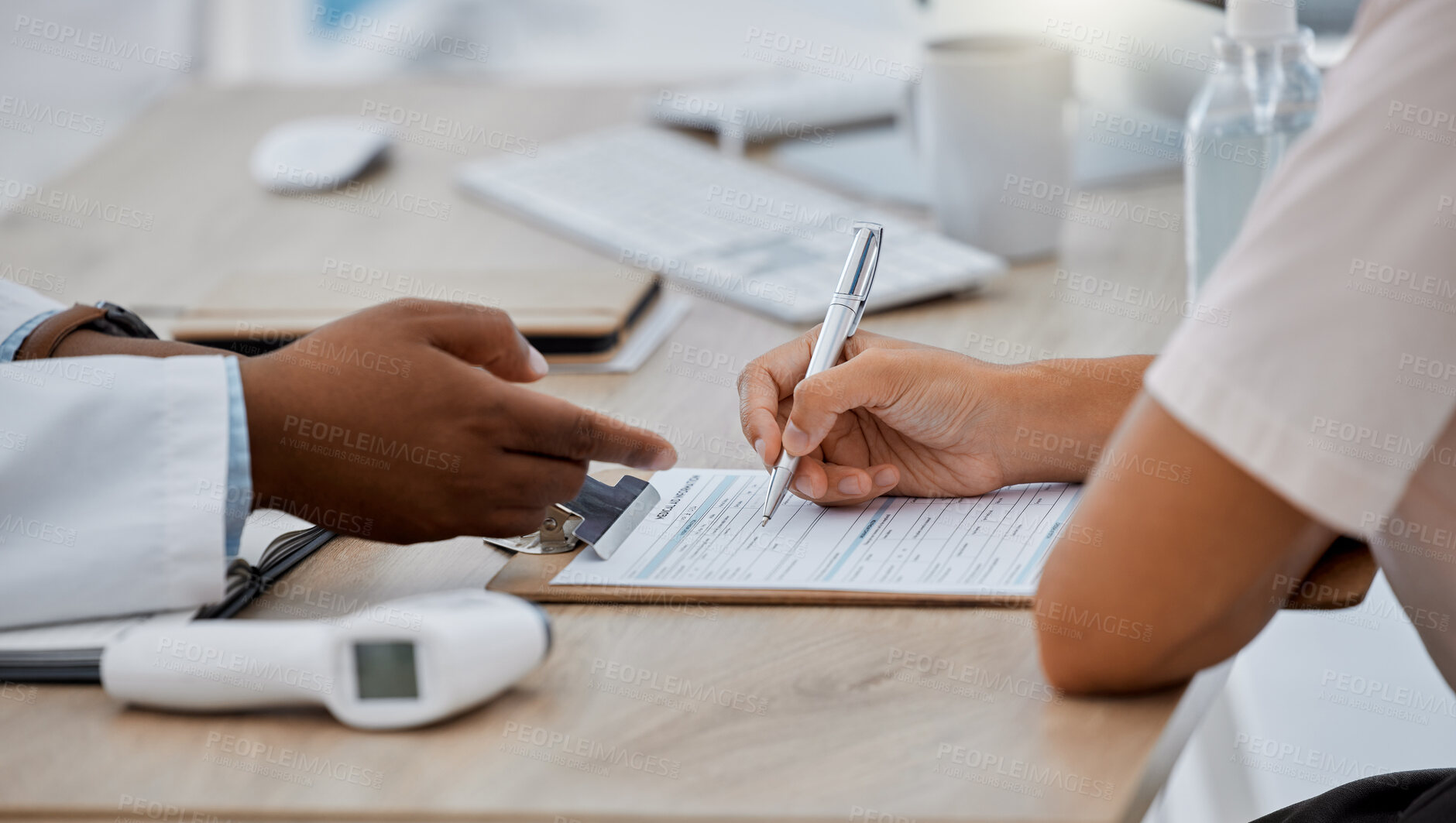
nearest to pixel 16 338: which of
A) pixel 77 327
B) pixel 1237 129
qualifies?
pixel 77 327

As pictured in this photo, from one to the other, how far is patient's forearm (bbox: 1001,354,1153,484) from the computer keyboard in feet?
0.96

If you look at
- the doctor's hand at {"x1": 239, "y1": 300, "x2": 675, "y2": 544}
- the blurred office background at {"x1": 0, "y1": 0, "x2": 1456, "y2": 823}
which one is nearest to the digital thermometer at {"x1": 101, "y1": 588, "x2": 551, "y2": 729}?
the doctor's hand at {"x1": 239, "y1": 300, "x2": 675, "y2": 544}

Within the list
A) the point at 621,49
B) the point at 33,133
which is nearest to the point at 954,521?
the point at 33,133

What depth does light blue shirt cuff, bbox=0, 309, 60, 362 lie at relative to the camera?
2.52ft

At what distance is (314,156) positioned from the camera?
58.4 inches

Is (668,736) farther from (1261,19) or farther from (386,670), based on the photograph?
(1261,19)

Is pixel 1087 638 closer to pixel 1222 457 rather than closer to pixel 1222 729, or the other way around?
pixel 1222 457

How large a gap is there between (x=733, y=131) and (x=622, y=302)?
570mm

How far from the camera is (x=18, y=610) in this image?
632 mm

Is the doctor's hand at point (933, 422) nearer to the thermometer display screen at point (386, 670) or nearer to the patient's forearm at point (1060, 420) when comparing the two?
the patient's forearm at point (1060, 420)

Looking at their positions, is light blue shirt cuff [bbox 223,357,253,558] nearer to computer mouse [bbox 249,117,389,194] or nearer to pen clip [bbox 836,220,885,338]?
pen clip [bbox 836,220,885,338]

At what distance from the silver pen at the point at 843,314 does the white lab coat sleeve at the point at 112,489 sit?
0.30 metres

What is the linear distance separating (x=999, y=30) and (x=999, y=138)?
0.19 meters

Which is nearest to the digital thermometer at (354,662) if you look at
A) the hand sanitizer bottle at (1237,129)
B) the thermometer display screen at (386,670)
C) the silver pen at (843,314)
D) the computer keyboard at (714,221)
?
the thermometer display screen at (386,670)
